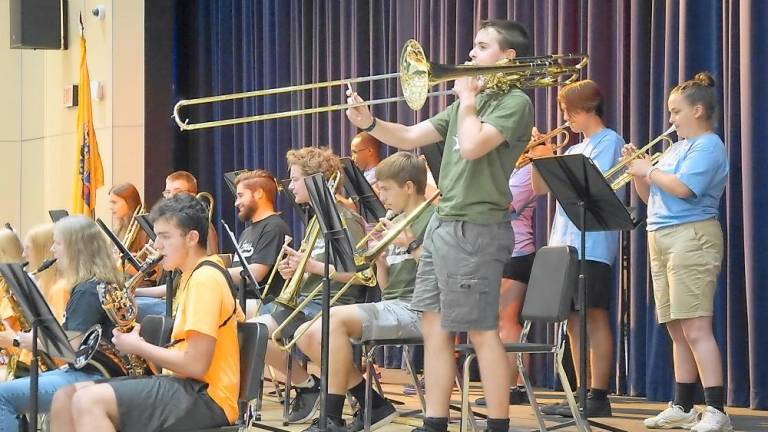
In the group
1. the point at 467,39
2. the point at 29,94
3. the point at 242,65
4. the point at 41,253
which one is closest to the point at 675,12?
the point at 467,39

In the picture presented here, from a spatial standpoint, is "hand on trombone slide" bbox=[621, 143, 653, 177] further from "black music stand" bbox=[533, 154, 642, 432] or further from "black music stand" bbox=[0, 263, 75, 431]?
"black music stand" bbox=[0, 263, 75, 431]

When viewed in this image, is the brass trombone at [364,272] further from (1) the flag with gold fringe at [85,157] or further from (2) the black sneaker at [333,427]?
(1) the flag with gold fringe at [85,157]

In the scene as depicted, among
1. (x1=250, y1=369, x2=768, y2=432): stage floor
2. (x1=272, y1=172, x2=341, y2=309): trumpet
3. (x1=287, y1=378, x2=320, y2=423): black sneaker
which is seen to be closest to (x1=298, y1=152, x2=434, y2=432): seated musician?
(x1=272, y1=172, x2=341, y2=309): trumpet

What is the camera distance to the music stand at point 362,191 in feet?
16.9

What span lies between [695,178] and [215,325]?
230 centimetres

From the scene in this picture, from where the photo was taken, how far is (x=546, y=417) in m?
5.30

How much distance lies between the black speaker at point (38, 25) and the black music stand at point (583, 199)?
23.2 ft

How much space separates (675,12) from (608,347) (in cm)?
175

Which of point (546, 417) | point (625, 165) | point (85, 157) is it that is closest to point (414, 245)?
point (625, 165)

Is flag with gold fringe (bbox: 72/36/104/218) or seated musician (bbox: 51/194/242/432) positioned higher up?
flag with gold fringe (bbox: 72/36/104/218)

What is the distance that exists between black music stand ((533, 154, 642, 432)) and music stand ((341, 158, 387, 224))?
0.94m

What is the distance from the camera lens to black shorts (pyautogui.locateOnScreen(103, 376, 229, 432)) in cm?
341

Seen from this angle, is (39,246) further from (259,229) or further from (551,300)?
(551,300)

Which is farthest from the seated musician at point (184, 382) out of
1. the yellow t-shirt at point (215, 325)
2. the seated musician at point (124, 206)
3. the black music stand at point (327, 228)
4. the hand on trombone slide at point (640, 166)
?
the seated musician at point (124, 206)
